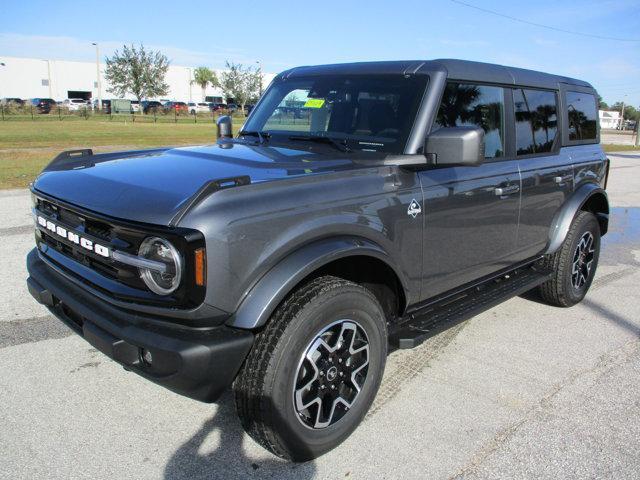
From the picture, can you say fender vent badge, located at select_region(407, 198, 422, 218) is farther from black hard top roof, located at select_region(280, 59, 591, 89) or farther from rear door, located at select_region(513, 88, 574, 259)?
rear door, located at select_region(513, 88, 574, 259)

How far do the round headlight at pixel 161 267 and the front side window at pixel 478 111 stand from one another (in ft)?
6.02

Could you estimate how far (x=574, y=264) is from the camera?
485 cm

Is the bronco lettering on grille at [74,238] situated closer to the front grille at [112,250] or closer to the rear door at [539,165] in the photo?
the front grille at [112,250]

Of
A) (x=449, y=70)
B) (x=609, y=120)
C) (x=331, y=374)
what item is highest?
(x=609, y=120)

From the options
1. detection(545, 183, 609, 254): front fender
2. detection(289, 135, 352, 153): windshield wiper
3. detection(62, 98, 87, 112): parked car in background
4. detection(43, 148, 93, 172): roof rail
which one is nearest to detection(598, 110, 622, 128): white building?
detection(62, 98, 87, 112): parked car in background

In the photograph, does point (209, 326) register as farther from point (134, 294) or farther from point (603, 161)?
point (603, 161)

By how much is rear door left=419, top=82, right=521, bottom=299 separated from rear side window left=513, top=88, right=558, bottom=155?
7.4 inches

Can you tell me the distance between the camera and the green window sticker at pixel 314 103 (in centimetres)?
379

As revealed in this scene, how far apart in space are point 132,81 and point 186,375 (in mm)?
53979

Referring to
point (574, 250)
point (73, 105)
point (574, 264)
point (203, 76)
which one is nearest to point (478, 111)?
point (574, 250)

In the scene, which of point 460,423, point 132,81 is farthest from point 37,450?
point 132,81

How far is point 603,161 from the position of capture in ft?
17.1

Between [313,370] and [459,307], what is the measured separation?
4.45ft

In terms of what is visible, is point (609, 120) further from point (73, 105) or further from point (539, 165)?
point (539, 165)
